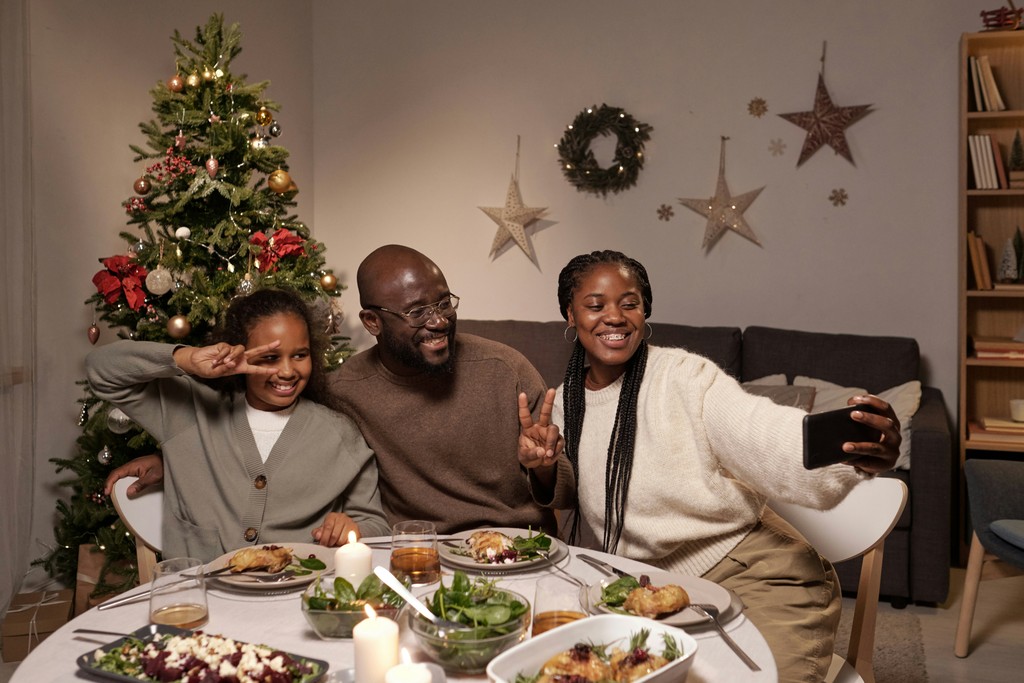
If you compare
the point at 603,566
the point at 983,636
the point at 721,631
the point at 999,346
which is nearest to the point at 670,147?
the point at 999,346

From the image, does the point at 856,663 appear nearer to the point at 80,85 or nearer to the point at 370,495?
the point at 370,495

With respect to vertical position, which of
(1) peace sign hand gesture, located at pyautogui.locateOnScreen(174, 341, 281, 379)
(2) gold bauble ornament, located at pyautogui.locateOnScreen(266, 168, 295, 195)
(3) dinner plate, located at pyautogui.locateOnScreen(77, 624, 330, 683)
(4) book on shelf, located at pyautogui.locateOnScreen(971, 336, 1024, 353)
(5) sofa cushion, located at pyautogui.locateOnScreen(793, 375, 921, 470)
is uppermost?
(2) gold bauble ornament, located at pyautogui.locateOnScreen(266, 168, 295, 195)

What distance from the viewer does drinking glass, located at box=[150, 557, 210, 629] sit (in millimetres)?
1328

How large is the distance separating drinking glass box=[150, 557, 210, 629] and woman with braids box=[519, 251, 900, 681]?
28.9 inches

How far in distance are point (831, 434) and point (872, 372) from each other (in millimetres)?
2554

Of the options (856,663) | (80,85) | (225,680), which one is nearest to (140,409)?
(225,680)

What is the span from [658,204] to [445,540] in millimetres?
3105

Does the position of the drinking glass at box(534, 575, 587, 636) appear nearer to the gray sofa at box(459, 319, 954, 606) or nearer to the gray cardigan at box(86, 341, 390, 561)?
the gray cardigan at box(86, 341, 390, 561)

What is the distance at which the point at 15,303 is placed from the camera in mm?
2990

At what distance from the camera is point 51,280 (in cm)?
331

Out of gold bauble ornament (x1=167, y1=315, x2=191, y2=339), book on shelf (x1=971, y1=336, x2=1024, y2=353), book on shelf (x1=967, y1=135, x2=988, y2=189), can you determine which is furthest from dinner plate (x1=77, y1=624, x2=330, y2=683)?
book on shelf (x1=967, y1=135, x2=988, y2=189)

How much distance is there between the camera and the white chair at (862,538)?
5.82ft

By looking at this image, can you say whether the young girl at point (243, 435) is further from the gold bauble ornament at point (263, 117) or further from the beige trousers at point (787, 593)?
the gold bauble ornament at point (263, 117)

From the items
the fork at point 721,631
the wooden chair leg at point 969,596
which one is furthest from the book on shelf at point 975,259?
the fork at point 721,631
